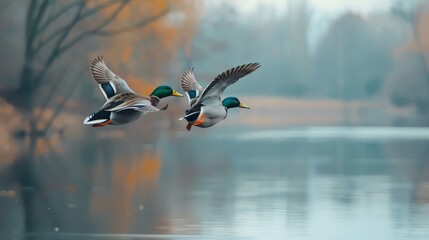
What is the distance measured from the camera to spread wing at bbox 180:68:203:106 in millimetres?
9203

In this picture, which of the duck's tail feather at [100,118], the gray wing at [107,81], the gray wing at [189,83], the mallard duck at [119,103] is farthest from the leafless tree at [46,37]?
the duck's tail feather at [100,118]

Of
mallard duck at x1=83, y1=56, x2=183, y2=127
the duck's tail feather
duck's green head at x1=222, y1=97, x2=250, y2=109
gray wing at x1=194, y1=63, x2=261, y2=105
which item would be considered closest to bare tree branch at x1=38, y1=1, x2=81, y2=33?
duck's green head at x1=222, y1=97, x2=250, y2=109

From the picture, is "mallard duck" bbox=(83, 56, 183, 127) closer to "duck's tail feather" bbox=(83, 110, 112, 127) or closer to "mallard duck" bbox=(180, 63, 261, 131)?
"duck's tail feather" bbox=(83, 110, 112, 127)

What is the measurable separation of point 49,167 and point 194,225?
28.8 ft

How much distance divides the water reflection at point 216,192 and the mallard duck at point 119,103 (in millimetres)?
3778

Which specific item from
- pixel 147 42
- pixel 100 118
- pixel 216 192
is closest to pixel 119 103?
pixel 100 118

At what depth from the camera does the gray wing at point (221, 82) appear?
8484 mm

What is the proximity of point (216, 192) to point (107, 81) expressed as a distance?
339 inches

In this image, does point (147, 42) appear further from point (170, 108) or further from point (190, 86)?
point (190, 86)

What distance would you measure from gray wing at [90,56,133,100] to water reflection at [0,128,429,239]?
139 inches

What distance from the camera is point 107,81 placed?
914cm

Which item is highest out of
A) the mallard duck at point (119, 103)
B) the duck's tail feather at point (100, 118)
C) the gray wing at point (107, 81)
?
the gray wing at point (107, 81)

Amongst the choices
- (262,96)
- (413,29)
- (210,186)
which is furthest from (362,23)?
(210,186)

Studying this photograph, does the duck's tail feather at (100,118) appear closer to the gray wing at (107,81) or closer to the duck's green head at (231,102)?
the gray wing at (107,81)
